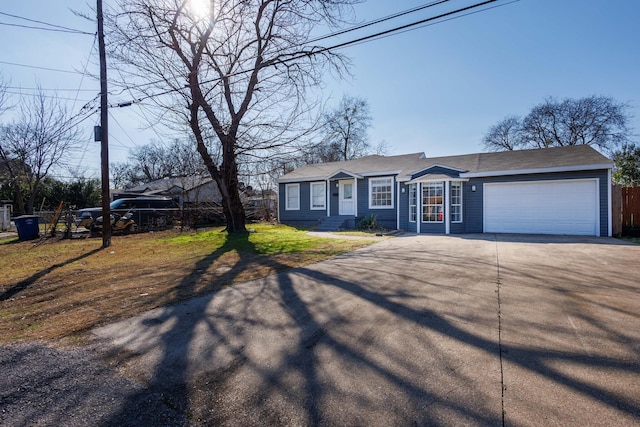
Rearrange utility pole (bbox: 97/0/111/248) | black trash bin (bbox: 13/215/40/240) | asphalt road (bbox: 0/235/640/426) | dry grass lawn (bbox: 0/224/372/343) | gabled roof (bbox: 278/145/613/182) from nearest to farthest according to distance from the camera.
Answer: asphalt road (bbox: 0/235/640/426)
dry grass lawn (bbox: 0/224/372/343)
utility pole (bbox: 97/0/111/248)
gabled roof (bbox: 278/145/613/182)
black trash bin (bbox: 13/215/40/240)

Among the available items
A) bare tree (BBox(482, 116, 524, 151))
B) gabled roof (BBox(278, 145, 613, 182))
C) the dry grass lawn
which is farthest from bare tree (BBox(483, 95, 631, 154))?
the dry grass lawn

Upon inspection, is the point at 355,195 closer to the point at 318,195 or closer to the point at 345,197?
the point at 345,197

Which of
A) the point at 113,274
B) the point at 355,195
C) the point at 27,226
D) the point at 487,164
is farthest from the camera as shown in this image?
the point at 355,195

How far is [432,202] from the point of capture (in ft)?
45.6

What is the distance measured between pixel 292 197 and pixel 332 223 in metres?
3.83

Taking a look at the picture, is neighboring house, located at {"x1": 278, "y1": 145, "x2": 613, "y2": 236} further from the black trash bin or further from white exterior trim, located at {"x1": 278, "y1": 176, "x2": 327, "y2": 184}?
the black trash bin

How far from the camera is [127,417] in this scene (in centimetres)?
206

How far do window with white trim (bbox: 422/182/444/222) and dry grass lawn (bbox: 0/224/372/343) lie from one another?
189 inches

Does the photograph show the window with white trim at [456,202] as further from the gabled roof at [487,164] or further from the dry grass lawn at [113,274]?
the dry grass lawn at [113,274]

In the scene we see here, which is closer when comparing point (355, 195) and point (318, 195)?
point (355, 195)

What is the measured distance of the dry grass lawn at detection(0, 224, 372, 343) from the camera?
402 centimetres

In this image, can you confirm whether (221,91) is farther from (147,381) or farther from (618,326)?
(618,326)

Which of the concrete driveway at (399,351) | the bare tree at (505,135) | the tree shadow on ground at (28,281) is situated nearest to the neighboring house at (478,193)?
the concrete driveway at (399,351)

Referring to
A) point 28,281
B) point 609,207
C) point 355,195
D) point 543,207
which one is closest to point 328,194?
point 355,195
